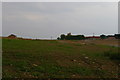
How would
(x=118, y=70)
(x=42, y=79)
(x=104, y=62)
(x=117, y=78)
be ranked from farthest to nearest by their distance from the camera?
(x=104, y=62) → (x=118, y=70) → (x=117, y=78) → (x=42, y=79)

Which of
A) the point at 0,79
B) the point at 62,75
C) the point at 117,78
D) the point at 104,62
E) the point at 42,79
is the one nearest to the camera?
the point at 0,79

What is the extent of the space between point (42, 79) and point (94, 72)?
2094 mm

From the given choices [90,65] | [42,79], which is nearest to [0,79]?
[42,79]

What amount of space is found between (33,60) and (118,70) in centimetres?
344

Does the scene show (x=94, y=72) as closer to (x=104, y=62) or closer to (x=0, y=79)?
(x=104, y=62)

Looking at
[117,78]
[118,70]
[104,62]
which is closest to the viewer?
[117,78]

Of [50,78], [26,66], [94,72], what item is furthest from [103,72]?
[26,66]

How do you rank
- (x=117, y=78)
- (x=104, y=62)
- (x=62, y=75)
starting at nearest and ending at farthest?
(x=62, y=75) → (x=117, y=78) → (x=104, y=62)

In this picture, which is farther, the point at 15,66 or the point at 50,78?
the point at 15,66

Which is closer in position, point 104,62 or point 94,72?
point 94,72

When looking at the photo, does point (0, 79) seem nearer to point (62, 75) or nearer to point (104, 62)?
point (62, 75)

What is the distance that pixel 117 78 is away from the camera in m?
6.02

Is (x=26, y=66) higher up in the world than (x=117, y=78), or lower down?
higher up

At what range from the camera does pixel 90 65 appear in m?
7.20
